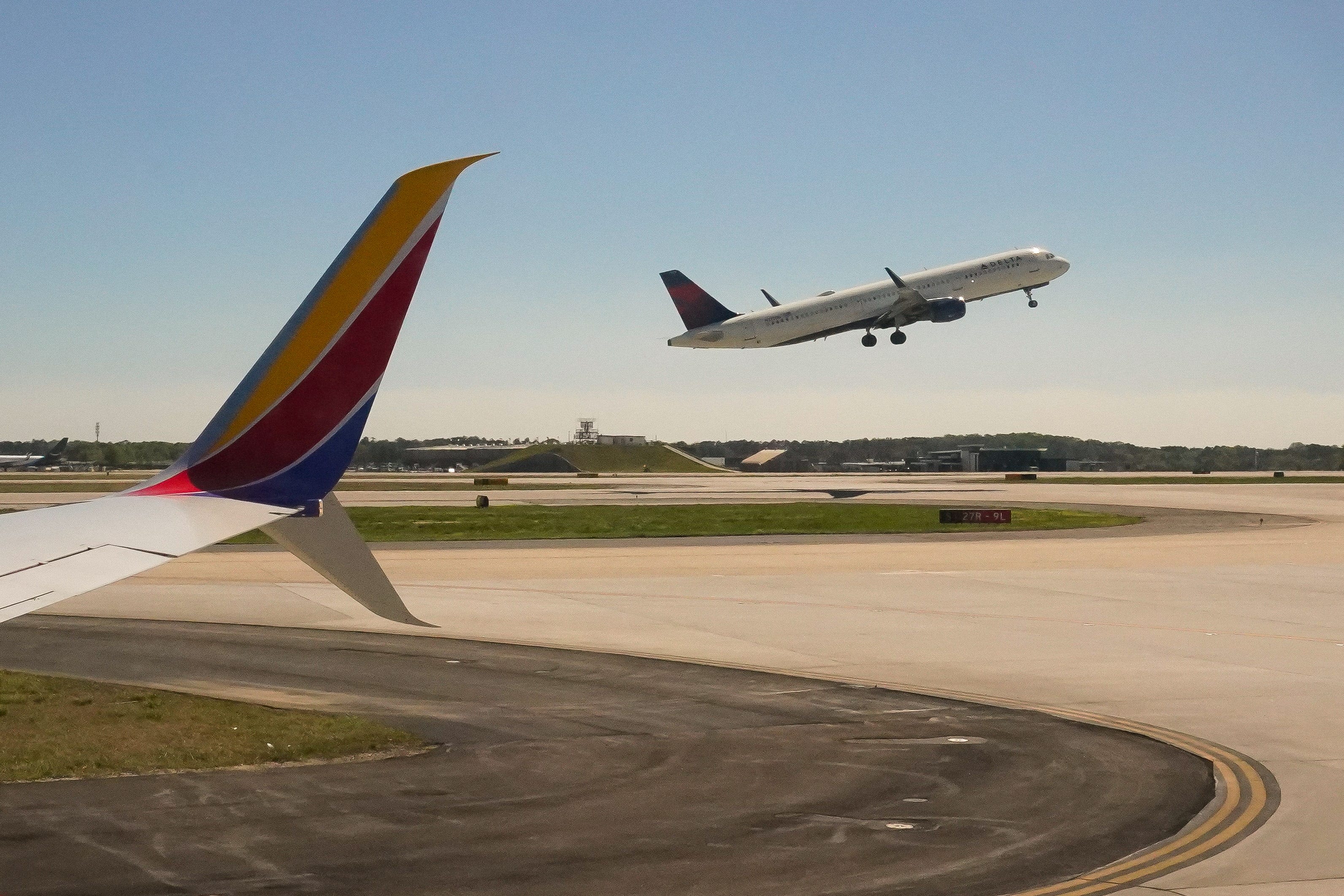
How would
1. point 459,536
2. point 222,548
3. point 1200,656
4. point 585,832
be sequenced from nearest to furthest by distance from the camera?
point 585,832
point 1200,656
point 222,548
point 459,536

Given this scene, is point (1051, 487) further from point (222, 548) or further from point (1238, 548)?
point (222, 548)

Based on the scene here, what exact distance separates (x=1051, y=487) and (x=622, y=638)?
8264 cm

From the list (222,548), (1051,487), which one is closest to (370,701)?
(222,548)

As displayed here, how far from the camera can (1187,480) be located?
396 feet

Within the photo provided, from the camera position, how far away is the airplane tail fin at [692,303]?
9094 cm

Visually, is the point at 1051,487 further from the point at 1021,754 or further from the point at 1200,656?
the point at 1021,754

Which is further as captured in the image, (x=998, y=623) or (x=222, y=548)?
(x=222, y=548)

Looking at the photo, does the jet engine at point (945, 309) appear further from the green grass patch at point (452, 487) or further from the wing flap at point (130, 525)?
the wing flap at point (130, 525)

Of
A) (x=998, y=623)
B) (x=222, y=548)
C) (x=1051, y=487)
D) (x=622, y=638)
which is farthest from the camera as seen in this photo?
(x=1051, y=487)

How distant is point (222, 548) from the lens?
44.8 metres

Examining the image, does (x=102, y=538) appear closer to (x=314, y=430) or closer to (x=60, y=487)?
(x=314, y=430)

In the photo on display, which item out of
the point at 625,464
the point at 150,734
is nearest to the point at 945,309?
the point at 150,734

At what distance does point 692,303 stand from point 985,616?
2560 inches

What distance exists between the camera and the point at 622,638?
82.2ft
